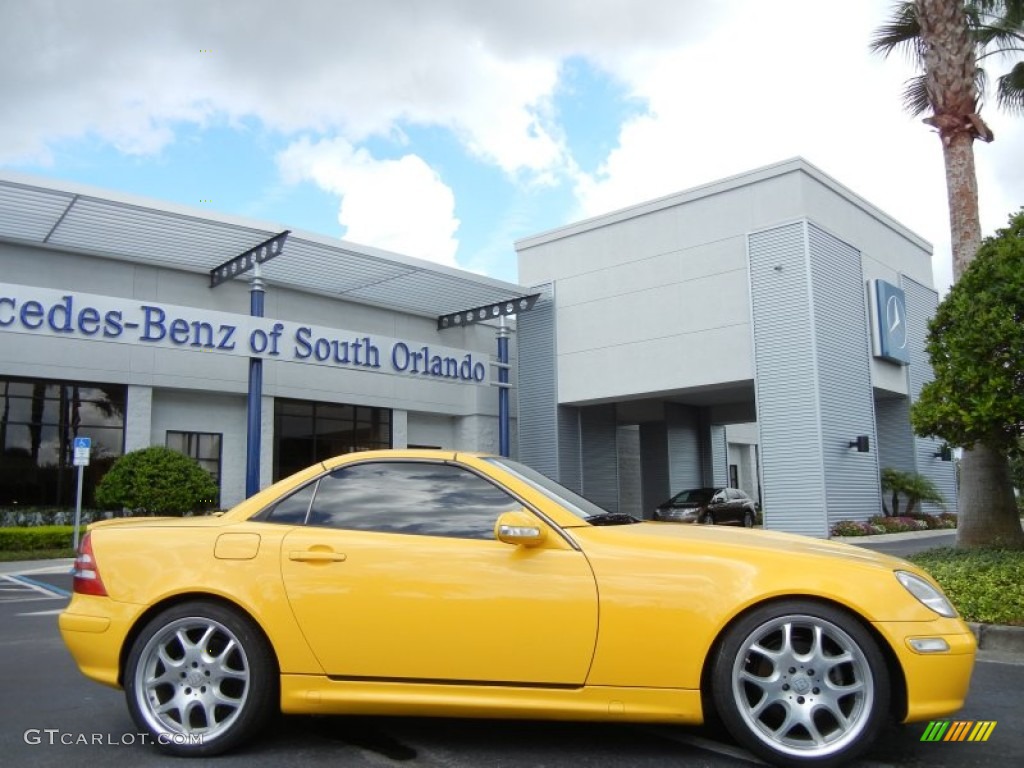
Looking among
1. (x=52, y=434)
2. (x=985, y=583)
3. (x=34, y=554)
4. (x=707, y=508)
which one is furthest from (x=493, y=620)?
(x=707, y=508)

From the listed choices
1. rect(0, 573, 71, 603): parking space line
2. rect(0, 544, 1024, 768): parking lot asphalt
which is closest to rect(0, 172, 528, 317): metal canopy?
rect(0, 573, 71, 603): parking space line

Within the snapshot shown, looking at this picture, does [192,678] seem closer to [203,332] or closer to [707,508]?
[203,332]

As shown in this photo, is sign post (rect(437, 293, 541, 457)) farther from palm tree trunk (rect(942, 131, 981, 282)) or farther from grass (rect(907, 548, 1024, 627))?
grass (rect(907, 548, 1024, 627))

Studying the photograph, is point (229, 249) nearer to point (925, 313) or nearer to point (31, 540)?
point (31, 540)

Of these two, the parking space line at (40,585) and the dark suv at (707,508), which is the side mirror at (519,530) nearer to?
the parking space line at (40,585)

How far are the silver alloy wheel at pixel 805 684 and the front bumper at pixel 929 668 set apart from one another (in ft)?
0.50

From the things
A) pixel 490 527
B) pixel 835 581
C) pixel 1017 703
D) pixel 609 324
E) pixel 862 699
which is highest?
pixel 609 324

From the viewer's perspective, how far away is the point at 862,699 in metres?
3.38

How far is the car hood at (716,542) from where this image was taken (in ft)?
11.8

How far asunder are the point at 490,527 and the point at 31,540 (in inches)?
637

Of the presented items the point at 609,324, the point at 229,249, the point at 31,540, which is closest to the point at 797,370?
the point at 609,324

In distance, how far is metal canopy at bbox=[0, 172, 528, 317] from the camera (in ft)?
54.8

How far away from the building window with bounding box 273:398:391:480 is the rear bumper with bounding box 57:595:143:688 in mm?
17668

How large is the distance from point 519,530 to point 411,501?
0.67 m
